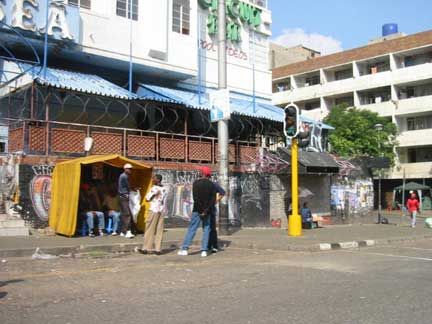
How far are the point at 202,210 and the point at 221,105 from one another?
15.2 feet

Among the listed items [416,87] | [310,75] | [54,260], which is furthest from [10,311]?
[310,75]

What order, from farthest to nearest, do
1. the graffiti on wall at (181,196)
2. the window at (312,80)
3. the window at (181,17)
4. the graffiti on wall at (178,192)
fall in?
the window at (312,80)
the window at (181,17)
the graffiti on wall at (178,192)
the graffiti on wall at (181,196)

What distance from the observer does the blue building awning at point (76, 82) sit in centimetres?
1512

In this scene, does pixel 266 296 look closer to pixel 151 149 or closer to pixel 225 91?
pixel 225 91

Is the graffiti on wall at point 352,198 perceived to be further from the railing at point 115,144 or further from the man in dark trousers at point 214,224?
the man in dark trousers at point 214,224

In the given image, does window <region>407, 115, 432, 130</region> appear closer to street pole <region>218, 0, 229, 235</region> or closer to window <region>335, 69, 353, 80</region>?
window <region>335, 69, 353, 80</region>

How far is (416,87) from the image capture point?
48312 millimetres

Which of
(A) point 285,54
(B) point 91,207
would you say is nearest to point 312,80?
(A) point 285,54

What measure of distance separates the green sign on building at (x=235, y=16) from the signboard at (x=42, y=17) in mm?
7348

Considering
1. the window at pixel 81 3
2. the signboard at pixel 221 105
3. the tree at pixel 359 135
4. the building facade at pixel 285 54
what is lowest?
the signboard at pixel 221 105

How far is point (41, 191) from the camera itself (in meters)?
14.2

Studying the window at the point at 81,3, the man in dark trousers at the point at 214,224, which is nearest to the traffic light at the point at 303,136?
the man in dark trousers at the point at 214,224

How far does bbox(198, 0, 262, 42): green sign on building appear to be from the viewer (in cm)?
2300

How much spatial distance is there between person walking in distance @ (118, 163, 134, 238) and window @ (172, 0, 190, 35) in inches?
368
